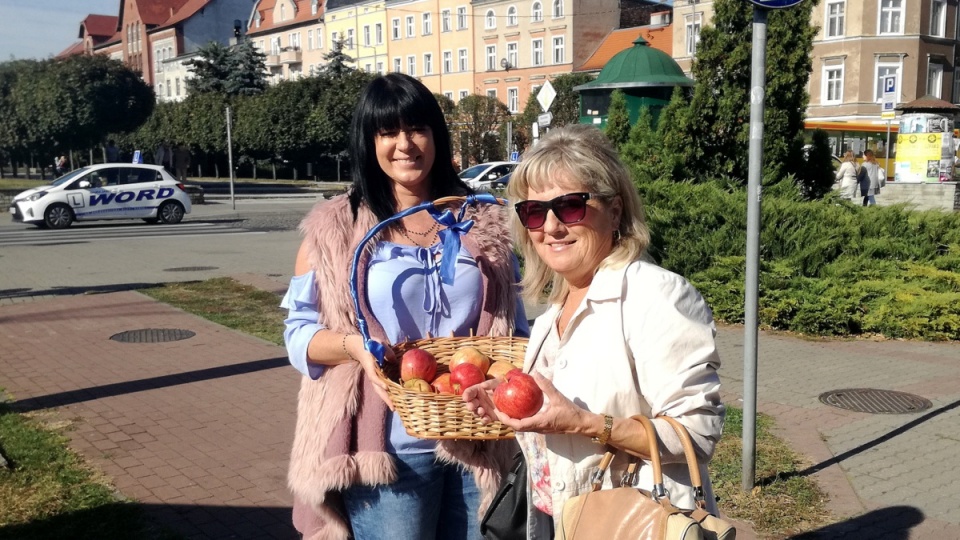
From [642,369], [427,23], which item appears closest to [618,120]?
[642,369]

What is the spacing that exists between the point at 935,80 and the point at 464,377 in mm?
56794

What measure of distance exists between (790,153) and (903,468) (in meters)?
6.83

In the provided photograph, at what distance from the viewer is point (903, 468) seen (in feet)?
16.6

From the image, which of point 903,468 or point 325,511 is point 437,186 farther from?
point 903,468

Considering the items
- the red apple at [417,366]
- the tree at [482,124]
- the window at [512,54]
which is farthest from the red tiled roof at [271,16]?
the red apple at [417,366]

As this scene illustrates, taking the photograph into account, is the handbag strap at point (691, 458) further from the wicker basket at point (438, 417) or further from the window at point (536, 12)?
the window at point (536, 12)

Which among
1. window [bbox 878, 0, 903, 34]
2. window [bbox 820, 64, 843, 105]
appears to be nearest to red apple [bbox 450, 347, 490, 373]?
window [bbox 820, 64, 843, 105]

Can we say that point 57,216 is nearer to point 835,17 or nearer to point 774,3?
point 774,3

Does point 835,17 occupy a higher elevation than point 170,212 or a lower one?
higher

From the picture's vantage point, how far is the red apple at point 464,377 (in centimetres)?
224

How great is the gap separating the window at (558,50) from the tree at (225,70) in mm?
21214

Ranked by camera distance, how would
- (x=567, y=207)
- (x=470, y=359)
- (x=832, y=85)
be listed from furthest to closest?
(x=832, y=85), (x=470, y=359), (x=567, y=207)

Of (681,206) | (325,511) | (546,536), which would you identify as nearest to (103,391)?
(325,511)

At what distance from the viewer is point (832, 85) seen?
166ft
